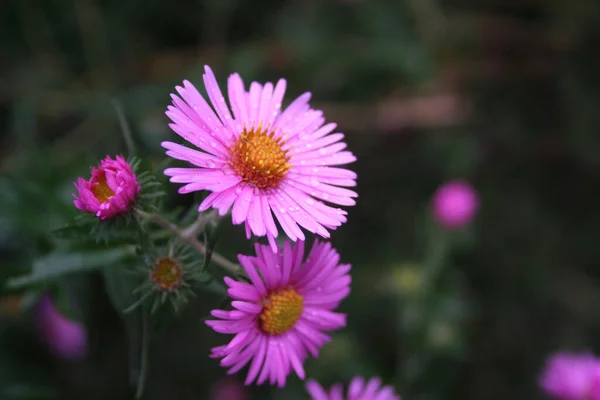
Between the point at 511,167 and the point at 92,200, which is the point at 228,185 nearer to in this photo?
the point at 92,200

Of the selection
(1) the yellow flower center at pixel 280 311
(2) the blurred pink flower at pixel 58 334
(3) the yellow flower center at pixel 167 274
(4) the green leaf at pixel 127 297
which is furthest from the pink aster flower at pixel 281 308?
(2) the blurred pink flower at pixel 58 334

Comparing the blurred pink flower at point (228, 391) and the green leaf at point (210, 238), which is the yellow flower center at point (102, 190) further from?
the blurred pink flower at point (228, 391)

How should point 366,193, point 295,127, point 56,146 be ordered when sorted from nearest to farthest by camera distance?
point 295,127 < point 56,146 < point 366,193

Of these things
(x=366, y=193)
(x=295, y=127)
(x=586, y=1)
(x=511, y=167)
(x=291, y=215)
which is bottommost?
(x=291, y=215)

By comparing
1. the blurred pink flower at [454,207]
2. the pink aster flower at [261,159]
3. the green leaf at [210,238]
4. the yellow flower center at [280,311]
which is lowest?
the yellow flower center at [280,311]

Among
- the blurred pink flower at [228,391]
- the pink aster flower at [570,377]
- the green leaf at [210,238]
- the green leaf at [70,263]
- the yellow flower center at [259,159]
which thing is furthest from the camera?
the blurred pink flower at [228,391]

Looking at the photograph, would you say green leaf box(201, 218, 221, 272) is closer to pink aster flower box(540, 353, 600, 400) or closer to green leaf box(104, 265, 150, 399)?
green leaf box(104, 265, 150, 399)

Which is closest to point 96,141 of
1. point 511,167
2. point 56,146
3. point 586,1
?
point 56,146

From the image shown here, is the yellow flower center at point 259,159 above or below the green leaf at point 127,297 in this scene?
above

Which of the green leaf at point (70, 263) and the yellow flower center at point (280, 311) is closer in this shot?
the yellow flower center at point (280, 311)
